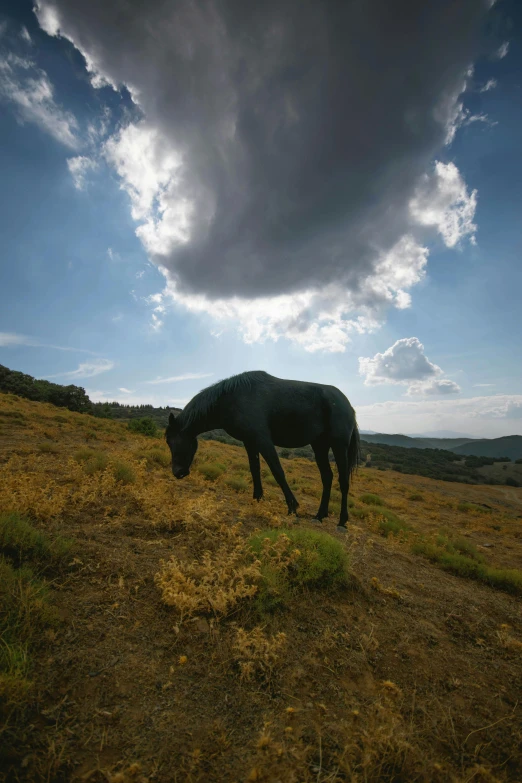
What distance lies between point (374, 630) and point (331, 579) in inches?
22.9

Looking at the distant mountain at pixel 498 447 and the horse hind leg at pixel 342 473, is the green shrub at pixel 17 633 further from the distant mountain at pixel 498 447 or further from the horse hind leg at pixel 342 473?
the distant mountain at pixel 498 447

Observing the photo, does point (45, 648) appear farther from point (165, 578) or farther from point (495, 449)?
point (495, 449)

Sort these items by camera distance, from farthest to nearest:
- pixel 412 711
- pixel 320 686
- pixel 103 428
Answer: pixel 103 428
pixel 320 686
pixel 412 711

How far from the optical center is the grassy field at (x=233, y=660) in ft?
5.39

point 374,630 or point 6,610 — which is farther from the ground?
point 6,610

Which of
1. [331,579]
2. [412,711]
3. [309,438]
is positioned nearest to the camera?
[412,711]

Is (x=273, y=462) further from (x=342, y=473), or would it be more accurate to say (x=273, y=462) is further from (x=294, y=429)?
(x=342, y=473)

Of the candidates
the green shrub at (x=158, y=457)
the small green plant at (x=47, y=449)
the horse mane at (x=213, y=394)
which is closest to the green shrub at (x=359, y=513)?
the horse mane at (x=213, y=394)

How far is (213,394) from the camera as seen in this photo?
6129mm

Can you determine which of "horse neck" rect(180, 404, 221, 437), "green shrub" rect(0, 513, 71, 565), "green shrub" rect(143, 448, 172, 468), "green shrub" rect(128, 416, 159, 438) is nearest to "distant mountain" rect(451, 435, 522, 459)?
"green shrub" rect(128, 416, 159, 438)

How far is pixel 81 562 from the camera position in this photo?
3027 millimetres

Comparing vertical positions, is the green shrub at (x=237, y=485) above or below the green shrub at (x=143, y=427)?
below

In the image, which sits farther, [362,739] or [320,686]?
[320,686]

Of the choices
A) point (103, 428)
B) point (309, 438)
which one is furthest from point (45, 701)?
point (103, 428)
